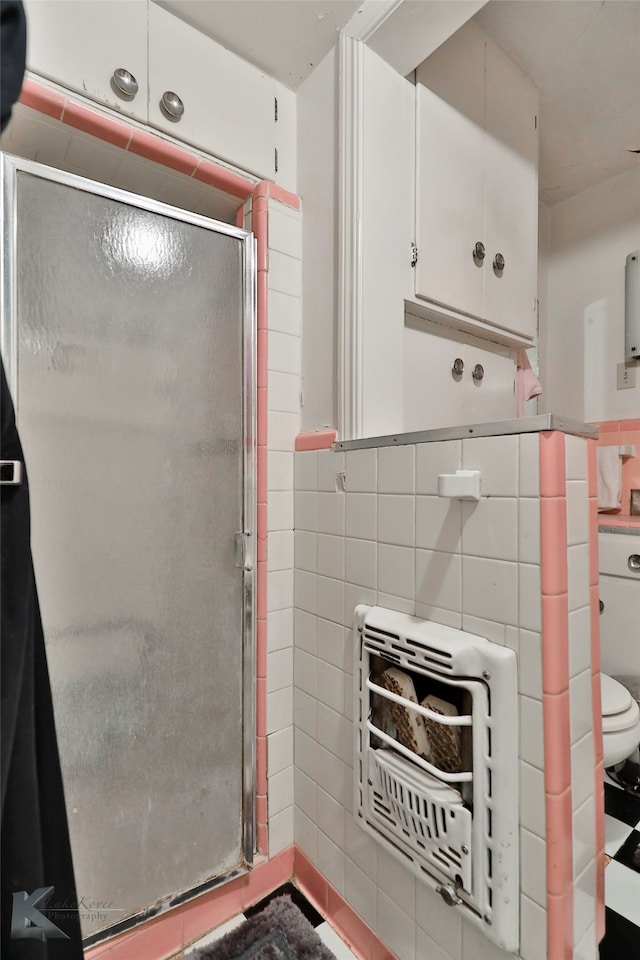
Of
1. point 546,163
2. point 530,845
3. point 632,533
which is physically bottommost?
point 530,845

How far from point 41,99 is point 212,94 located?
1.42ft

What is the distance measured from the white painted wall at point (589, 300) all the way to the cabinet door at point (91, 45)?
2017 millimetres

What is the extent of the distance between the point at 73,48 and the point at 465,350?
4.26 ft

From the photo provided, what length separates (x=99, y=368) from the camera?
1030 mm

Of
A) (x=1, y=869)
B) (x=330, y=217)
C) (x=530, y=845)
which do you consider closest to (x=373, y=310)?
(x=330, y=217)

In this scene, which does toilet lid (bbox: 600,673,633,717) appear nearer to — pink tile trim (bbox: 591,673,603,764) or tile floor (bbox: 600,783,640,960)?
tile floor (bbox: 600,783,640,960)

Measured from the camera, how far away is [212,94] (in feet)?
Answer: 3.88

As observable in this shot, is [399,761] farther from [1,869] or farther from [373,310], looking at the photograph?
[373,310]

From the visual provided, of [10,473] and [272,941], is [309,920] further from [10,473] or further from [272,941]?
[10,473]

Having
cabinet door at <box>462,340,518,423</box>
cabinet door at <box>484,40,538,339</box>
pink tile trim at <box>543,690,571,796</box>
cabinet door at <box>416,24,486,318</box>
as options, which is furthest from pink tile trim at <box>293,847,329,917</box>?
cabinet door at <box>484,40,538,339</box>

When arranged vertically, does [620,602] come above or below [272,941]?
above

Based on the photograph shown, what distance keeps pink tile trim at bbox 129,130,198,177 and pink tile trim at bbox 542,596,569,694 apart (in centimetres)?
115

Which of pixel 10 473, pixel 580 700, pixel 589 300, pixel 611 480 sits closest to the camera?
pixel 10 473

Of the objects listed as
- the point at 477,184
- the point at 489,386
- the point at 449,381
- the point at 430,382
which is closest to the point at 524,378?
the point at 489,386
